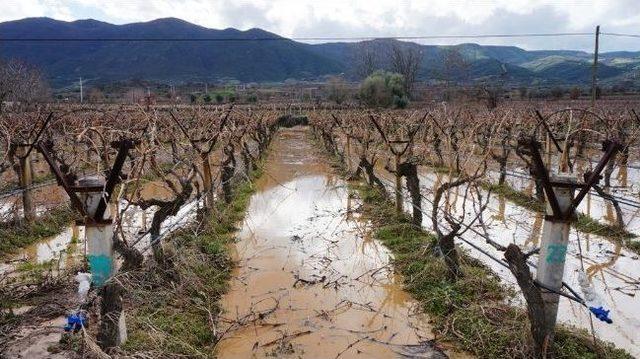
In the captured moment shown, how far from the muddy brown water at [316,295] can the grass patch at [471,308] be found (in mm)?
263

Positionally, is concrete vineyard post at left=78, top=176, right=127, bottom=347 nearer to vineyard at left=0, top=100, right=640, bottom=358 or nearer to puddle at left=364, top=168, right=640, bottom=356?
vineyard at left=0, top=100, right=640, bottom=358

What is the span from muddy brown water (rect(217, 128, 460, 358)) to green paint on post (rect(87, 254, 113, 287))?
1.82 metres

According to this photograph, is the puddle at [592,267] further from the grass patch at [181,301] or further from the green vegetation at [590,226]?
the grass patch at [181,301]

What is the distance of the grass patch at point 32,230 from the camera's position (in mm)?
10852

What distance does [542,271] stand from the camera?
220 inches

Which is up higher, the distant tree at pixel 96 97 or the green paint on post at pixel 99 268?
the distant tree at pixel 96 97

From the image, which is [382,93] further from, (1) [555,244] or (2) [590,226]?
(1) [555,244]

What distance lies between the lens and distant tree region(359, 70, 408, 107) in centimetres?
5650

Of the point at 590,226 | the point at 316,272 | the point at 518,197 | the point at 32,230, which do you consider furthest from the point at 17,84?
the point at 590,226

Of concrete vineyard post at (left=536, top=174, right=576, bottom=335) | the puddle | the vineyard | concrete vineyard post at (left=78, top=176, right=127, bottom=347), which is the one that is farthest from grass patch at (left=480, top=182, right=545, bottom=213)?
concrete vineyard post at (left=78, top=176, right=127, bottom=347)

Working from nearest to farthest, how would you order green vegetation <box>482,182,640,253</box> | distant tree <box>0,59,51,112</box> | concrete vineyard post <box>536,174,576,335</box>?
concrete vineyard post <box>536,174,576,335</box>, green vegetation <box>482,182,640,253</box>, distant tree <box>0,59,51,112</box>

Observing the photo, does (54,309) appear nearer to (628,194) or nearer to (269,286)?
(269,286)

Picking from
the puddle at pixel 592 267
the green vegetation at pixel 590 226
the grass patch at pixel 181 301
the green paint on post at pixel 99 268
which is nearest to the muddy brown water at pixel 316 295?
the grass patch at pixel 181 301

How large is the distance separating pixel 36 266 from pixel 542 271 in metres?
8.39
